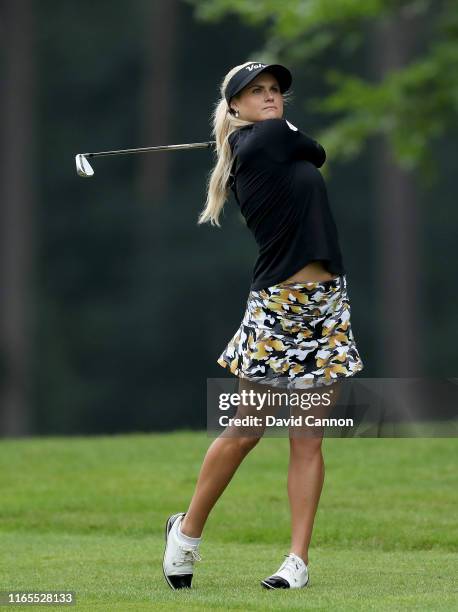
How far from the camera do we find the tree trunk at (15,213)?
3341cm

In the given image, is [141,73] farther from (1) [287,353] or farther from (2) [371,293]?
(1) [287,353]

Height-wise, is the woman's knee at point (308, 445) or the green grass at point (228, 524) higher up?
the woman's knee at point (308, 445)

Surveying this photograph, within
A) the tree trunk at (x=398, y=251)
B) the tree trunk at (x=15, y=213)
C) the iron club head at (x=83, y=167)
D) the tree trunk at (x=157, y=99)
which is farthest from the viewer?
the tree trunk at (x=157, y=99)

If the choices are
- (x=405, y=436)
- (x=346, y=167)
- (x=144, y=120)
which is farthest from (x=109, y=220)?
(x=405, y=436)

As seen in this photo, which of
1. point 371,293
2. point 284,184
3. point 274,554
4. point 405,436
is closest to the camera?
point 284,184

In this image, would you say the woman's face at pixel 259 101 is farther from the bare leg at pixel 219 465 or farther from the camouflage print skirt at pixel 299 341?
the bare leg at pixel 219 465

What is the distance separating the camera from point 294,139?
565cm

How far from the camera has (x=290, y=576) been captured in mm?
5703

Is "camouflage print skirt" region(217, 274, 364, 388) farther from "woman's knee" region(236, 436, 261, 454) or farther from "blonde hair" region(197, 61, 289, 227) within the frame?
"blonde hair" region(197, 61, 289, 227)

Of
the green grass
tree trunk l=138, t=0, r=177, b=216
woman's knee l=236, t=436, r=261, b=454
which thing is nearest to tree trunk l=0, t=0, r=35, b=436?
tree trunk l=138, t=0, r=177, b=216

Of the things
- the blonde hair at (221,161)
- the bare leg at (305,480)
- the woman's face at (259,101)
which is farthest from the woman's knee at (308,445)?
the woman's face at (259,101)

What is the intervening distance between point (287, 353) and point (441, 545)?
6.31 feet

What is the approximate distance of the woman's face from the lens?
5.75 meters

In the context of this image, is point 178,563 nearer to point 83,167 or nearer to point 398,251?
point 83,167
